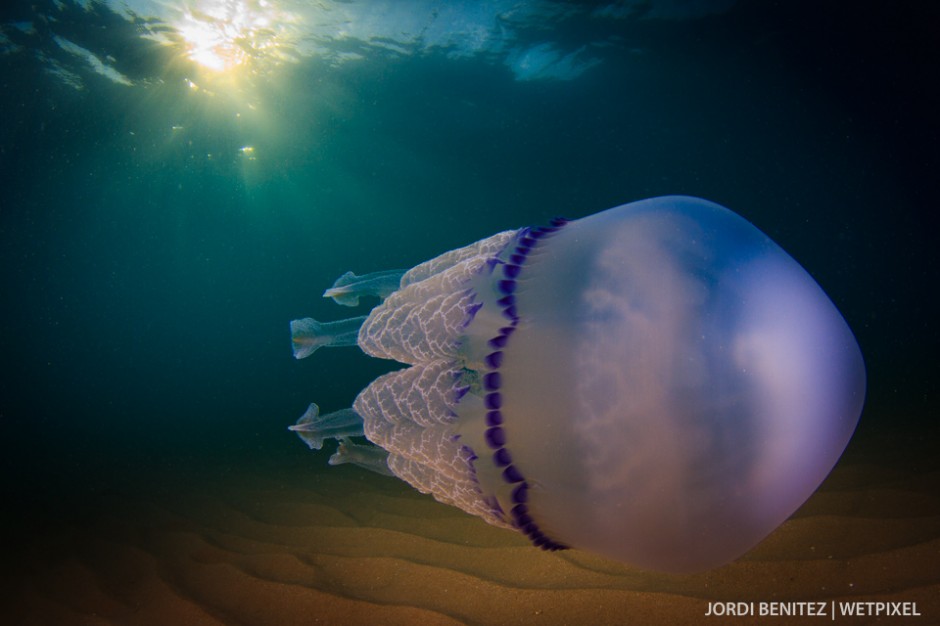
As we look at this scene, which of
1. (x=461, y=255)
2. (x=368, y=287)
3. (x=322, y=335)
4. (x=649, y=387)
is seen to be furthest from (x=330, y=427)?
(x=649, y=387)

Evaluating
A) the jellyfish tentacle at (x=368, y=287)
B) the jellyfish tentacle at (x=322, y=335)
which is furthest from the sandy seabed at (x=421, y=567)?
the jellyfish tentacle at (x=368, y=287)

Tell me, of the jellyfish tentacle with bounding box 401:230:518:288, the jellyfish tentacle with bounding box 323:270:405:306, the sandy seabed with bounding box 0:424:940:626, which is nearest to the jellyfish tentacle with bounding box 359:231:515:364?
the jellyfish tentacle with bounding box 401:230:518:288

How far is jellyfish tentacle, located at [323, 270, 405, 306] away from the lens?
253 cm

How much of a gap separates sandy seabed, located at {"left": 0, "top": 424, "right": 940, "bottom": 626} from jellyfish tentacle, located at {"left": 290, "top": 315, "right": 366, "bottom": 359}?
134 cm

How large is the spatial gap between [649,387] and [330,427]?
4.93ft

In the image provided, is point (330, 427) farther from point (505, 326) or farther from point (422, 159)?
point (422, 159)

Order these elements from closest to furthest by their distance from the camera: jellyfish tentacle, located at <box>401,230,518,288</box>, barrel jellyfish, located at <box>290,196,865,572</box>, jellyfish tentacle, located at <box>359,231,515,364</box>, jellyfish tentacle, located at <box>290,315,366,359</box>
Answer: barrel jellyfish, located at <box>290,196,865,572</box> < jellyfish tentacle, located at <box>359,231,515,364</box> < jellyfish tentacle, located at <box>401,230,518,288</box> < jellyfish tentacle, located at <box>290,315,366,359</box>

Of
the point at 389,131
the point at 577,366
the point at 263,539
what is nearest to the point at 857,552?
the point at 577,366

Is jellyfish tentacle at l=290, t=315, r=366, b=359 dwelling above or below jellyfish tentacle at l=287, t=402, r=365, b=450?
above

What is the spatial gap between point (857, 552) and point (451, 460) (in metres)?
2.20

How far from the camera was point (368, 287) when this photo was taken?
8.39 ft

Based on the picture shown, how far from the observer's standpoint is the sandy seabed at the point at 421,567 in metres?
2.35

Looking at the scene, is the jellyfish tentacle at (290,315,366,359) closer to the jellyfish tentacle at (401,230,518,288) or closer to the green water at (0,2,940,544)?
the jellyfish tentacle at (401,230,518,288)

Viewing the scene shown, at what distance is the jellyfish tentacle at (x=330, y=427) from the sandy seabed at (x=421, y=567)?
948mm
